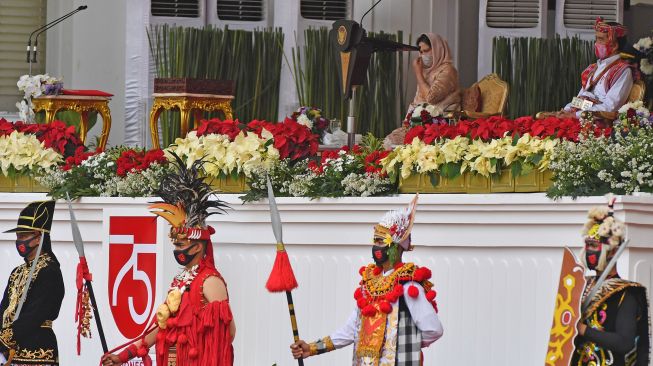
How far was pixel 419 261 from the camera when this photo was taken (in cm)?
827

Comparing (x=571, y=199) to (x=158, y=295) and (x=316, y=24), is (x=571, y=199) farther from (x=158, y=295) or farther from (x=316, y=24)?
(x=316, y=24)

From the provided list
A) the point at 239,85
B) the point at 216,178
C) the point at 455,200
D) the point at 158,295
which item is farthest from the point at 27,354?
the point at 239,85

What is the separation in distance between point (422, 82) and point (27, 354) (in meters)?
4.89

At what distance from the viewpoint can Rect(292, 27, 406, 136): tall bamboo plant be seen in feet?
41.6

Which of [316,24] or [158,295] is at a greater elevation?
[316,24]

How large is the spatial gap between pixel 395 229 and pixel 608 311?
3.58ft

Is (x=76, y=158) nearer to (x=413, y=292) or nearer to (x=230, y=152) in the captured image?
(x=230, y=152)

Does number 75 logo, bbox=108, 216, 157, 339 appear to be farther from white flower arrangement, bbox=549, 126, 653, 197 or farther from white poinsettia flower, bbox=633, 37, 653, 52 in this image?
white poinsettia flower, bbox=633, 37, 653, 52

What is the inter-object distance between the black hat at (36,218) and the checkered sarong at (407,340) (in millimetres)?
2096

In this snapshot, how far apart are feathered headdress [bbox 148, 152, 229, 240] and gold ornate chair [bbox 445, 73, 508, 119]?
14.2ft

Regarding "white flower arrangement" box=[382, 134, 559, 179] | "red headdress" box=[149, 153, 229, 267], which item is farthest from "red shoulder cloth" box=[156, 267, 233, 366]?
"white flower arrangement" box=[382, 134, 559, 179]

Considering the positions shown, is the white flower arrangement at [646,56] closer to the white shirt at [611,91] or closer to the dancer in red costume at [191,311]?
the white shirt at [611,91]

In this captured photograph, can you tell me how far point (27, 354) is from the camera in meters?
8.21

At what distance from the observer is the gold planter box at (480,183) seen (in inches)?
314
